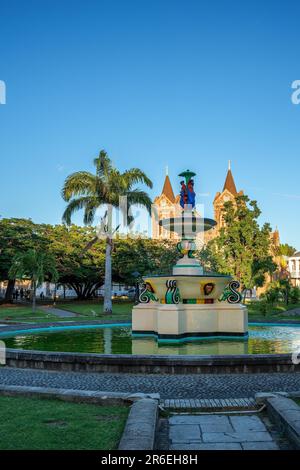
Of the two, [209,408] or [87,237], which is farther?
[87,237]

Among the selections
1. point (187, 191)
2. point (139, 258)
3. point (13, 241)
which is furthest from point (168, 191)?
point (187, 191)

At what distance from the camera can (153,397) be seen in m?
5.60

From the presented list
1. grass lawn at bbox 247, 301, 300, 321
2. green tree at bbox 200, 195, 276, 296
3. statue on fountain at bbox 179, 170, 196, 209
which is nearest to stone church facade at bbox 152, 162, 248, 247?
green tree at bbox 200, 195, 276, 296

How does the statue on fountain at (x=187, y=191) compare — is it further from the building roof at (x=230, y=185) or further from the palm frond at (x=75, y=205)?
the building roof at (x=230, y=185)

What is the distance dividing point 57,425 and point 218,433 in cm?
159

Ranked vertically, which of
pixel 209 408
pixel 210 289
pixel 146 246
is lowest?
pixel 209 408

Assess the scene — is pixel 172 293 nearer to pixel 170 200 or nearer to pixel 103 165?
pixel 103 165

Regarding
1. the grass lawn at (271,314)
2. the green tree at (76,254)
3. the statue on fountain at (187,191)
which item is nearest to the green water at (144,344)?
the statue on fountain at (187,191)

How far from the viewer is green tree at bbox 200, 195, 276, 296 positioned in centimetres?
3322

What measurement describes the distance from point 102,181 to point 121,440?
77.5ft

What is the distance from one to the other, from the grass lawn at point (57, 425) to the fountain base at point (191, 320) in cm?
588

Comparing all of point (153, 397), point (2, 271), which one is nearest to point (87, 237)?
point (2, 271)

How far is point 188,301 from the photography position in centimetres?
1223
